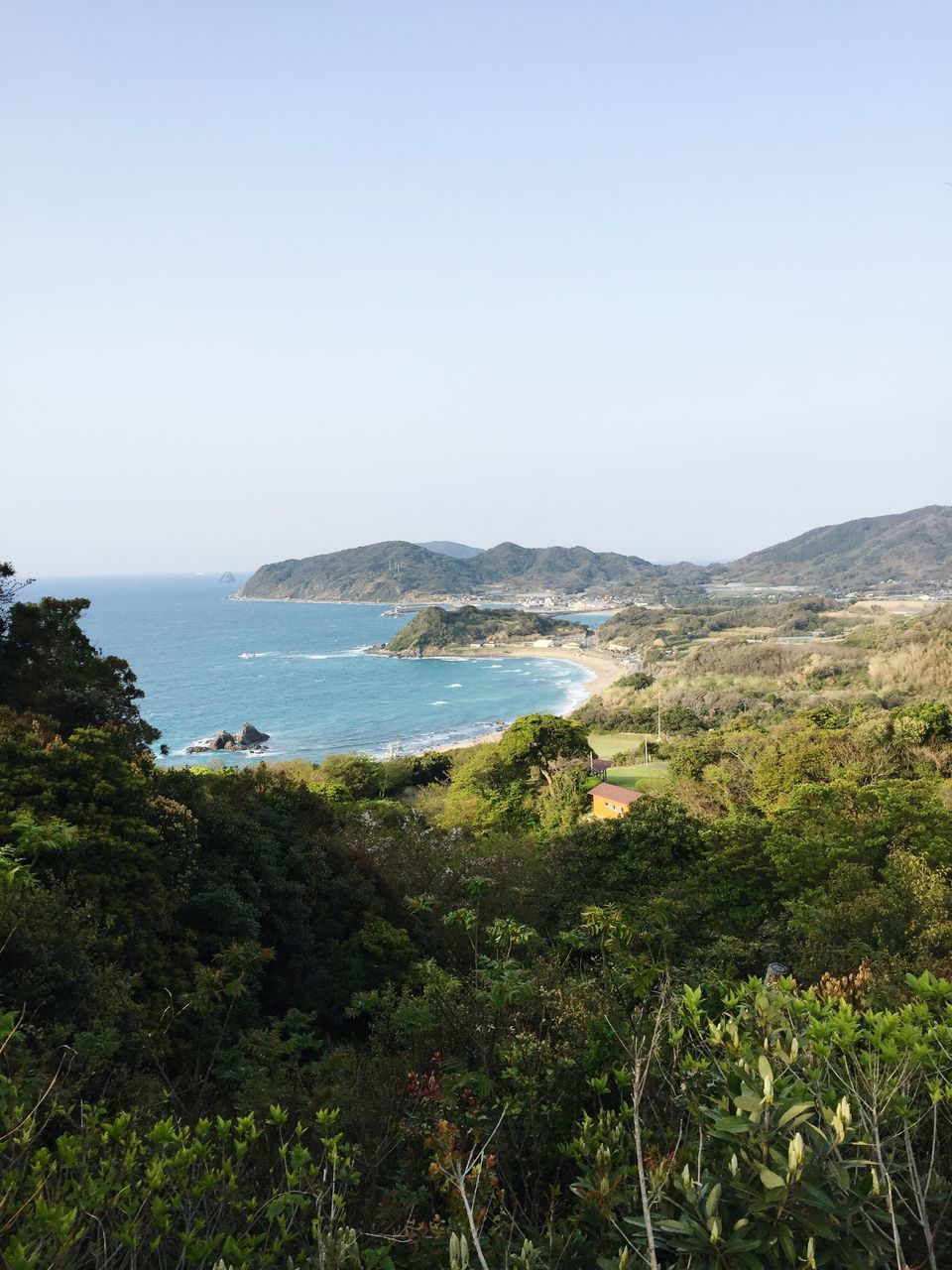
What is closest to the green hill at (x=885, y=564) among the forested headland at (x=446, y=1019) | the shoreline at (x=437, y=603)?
the shoreline at (x=437, y=603)

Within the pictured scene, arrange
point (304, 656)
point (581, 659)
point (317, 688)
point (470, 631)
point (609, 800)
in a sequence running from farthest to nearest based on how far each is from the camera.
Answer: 1. point (470, 631)
2. point (304, 656)
3. point (581, 659)
4. point (317, 688)
5. point (609, 800)

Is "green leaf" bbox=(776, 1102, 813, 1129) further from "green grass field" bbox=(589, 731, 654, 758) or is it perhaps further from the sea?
the sea

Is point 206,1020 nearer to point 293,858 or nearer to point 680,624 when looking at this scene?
point 293,858

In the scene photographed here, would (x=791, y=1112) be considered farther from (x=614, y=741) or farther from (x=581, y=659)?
(x=581, y=659)

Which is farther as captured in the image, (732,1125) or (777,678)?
(777,678)

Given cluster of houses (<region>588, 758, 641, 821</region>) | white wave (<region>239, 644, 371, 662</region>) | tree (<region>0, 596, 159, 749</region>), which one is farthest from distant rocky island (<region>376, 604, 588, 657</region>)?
tree (<region>0, 596, 159, 749</region>)

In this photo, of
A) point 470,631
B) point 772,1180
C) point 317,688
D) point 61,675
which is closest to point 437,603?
point 470,631

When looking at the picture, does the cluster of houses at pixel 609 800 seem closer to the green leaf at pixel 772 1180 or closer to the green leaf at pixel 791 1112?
the green leaf at pixel 791 1112

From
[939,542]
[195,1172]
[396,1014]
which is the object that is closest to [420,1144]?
[195,1172]
